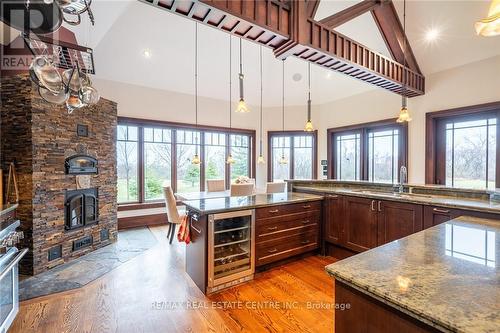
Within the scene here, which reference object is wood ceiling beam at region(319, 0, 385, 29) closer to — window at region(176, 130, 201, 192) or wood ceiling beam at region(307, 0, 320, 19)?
wood ceiling beam at region(307, 0, 320, 19)

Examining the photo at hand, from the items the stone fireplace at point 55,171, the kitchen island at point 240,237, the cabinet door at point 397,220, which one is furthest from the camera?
the stone fireplace at point 55,171

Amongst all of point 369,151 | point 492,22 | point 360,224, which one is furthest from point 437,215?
point 369,151

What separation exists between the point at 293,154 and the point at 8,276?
246 inches

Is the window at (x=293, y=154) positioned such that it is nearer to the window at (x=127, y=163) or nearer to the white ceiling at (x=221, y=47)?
the white ceiling at (x=221, y=47)

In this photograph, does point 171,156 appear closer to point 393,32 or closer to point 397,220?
point 397,220

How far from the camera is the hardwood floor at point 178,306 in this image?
2.04 m

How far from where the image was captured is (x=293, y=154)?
7.04 meters

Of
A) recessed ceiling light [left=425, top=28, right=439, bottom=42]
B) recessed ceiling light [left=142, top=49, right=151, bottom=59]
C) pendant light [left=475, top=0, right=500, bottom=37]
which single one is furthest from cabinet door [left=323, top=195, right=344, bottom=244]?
recessed ceiling light [left=142, top=49, right=151, bottom=59]

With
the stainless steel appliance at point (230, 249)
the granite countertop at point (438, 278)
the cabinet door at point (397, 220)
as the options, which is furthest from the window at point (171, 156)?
the granite countertop at point (438, 278)

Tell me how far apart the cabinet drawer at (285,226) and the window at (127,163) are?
3839mm

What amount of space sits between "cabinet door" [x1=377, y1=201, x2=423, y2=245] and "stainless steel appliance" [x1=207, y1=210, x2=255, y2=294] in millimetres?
1630

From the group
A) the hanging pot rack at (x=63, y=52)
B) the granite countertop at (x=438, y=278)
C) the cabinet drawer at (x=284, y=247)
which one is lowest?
the cabinet drawer at (x=284, y=247)

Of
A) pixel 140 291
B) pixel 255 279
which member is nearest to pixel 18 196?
pixel 140 291

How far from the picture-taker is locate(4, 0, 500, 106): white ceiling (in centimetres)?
365
